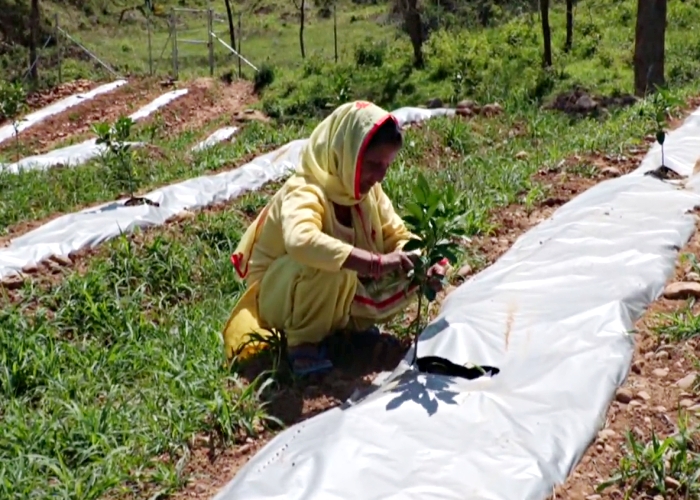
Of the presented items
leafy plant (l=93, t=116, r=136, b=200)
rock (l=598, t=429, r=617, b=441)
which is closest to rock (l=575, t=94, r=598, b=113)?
leafy plant (l=93, t=116, r=136, b=200)

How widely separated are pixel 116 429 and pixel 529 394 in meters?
1.28


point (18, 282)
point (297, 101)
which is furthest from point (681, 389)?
point (297, 101)

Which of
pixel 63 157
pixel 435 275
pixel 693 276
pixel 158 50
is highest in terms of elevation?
pixel 435 275

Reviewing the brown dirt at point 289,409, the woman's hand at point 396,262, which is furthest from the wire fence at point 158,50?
the woman's hand at point 396,262

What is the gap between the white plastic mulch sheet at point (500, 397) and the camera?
224 cm

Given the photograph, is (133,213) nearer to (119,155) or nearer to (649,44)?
(119,155)

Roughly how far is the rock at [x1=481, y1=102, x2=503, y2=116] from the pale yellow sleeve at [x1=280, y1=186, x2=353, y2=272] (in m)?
6.18

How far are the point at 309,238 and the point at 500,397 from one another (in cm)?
76

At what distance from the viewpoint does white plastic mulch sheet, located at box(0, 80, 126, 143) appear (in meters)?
13.0

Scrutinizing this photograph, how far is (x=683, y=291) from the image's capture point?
3.29 meters

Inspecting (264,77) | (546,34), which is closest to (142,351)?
(546,34)

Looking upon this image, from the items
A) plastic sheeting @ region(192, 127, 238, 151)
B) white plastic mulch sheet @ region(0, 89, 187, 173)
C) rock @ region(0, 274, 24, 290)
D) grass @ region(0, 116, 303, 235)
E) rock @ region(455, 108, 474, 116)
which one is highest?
rock @ region(0, 274, 24, 290)

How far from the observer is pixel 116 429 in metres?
2.79

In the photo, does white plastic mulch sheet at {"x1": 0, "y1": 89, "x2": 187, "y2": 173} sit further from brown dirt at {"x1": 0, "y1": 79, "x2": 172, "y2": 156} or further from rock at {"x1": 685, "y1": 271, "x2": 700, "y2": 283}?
rock at {"x1": 685, "y1": 271, "x2": 700, "y2": 283}
